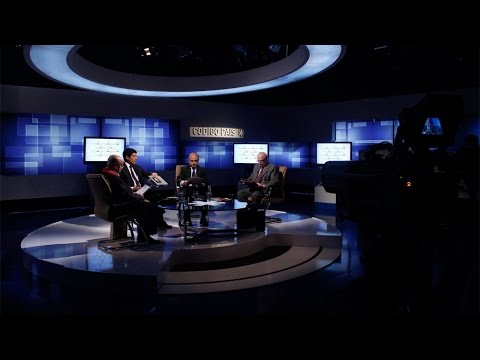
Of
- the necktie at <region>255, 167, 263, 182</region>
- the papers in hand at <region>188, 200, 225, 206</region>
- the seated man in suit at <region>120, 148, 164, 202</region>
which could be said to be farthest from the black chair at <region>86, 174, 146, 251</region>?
the necktie at <region>255, 167, 263, 182</region>

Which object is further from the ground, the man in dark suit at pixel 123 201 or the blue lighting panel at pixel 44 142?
the blue lighting panel at pixel 44 142

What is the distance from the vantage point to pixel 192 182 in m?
6.14

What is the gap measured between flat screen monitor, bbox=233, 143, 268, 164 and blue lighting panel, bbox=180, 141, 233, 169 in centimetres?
113

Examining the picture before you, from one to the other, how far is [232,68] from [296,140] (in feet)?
9.65

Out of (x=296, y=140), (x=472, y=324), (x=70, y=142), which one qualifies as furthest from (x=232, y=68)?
(x=472, y=324)

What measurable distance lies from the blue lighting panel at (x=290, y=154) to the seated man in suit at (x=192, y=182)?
5026mm

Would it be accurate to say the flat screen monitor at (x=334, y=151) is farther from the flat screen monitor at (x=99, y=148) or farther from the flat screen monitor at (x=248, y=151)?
the flat screen monitor at (x=99, y=148)

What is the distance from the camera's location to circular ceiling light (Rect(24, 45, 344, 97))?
6285 mm

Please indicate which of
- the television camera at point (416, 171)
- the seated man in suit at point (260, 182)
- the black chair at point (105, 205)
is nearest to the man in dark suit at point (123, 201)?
the black chair at point (105, 205)

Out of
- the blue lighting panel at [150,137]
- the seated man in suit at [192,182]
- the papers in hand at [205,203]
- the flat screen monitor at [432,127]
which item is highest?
the blue lighting panel at [150,137]

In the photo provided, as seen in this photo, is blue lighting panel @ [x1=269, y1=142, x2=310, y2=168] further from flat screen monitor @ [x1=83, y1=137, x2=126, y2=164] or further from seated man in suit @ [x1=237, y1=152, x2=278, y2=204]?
seated man in suit @ [x1=237, y1=152, x2=278, y2=204]

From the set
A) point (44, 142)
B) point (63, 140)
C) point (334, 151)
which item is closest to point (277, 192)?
point (334, 151)

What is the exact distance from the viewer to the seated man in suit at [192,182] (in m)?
5.94

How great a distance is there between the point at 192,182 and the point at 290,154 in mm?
5904
